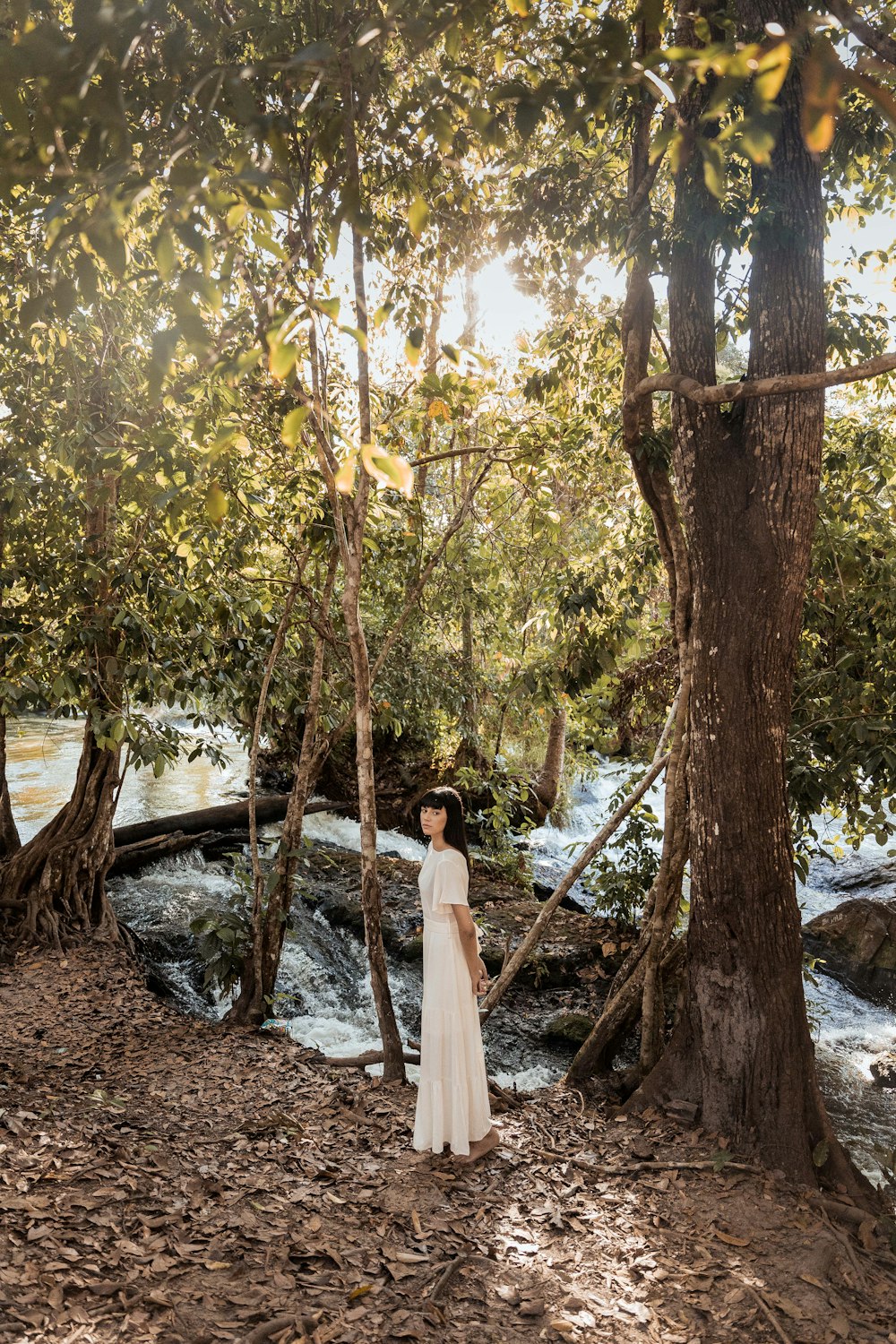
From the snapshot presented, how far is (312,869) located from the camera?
36.4 ft

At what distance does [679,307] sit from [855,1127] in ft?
19.5

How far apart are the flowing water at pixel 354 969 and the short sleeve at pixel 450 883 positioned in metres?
3.02

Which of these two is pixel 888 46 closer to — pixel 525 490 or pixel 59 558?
pixel 525 490

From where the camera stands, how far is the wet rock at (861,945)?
897 centimetres

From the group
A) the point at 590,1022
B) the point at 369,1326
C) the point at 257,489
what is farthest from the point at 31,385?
the point at 590,1022

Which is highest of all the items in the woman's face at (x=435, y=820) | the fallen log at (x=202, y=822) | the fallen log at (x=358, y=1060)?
the woman's face at (x=435, y=820)

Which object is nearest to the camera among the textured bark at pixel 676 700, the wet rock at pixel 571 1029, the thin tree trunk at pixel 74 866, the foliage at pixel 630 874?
the textured bark at pixel 676 700

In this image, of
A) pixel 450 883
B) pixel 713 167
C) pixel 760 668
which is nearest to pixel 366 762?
pixel 450 883

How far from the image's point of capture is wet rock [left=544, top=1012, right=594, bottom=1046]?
7371mm

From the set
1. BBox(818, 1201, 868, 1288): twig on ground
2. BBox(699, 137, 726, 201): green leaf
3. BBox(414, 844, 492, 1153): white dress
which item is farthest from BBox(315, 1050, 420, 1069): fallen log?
BBox(699, 137, 726, 201): green leaf

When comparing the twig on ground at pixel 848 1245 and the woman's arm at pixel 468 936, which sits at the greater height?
the woman's arm at pixel 468 936

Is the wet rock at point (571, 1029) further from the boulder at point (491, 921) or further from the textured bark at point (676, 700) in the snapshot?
the textured bark at point (676, 700)

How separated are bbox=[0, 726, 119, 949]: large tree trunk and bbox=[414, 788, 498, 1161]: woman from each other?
4.56 meters

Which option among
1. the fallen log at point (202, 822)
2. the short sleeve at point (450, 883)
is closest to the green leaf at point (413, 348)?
the short sleeve at point (450, 883)
